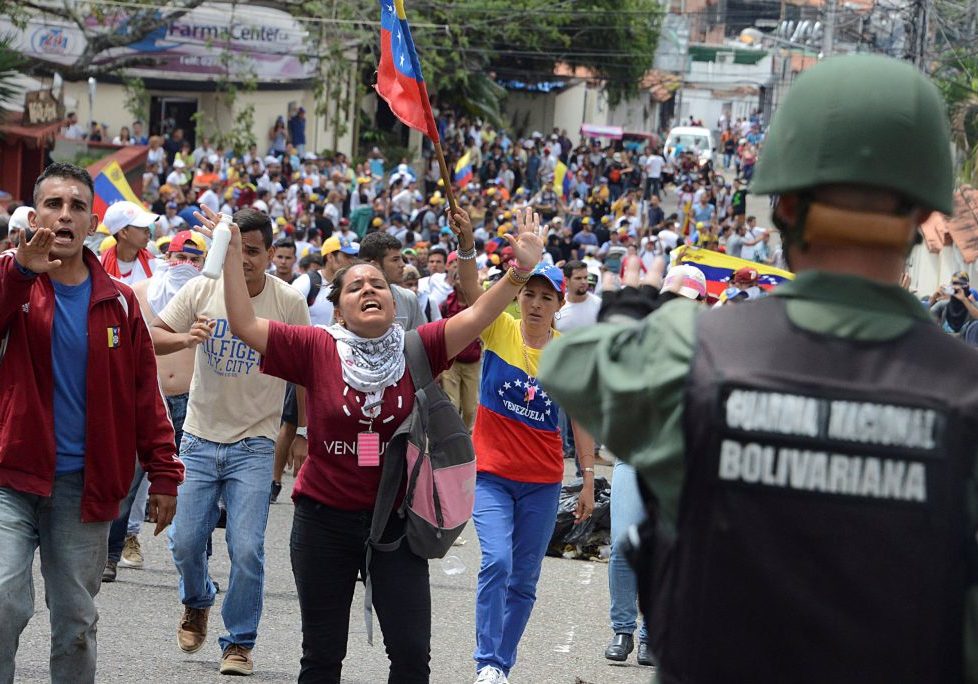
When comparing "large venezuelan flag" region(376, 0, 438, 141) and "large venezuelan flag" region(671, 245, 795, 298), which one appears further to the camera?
"large venezuelan flag" region(671, 245, 795, 298)

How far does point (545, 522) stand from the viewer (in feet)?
22.8

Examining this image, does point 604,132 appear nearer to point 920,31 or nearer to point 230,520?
point 920,31

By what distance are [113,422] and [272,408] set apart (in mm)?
1871

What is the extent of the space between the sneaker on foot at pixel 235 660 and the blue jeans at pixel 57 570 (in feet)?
5.33

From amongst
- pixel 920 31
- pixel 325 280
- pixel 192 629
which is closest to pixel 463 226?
pixel 192 629

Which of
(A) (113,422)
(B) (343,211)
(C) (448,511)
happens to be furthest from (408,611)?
(B) (343,211)

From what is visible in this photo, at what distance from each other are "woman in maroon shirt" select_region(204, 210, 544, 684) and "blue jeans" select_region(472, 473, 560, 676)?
116 centimetres

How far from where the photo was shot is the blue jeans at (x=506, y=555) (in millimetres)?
6586

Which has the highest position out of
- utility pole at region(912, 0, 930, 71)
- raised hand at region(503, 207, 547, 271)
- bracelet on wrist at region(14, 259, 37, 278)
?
utility pole at region(912, 0, 930, 71)

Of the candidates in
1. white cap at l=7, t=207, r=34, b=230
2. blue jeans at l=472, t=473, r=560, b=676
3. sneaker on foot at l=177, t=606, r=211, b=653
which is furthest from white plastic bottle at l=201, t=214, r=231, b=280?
sneaker on foot at l=177, t=606, r=211, b=653

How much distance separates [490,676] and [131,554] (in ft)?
10.3

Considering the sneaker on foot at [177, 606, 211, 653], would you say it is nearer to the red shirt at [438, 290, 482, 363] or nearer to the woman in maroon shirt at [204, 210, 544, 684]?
the woman in maroon shirt at [204, 210, 544, 684]

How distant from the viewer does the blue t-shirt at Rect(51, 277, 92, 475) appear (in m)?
5.05

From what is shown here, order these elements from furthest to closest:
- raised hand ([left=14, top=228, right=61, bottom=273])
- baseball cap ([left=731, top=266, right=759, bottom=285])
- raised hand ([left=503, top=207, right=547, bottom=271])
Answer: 1. baseball cap ([left=731, top=266, right=759, bottom=285])
2. raised hand ([left=503, top=207, right=547, bottom=271])
3. raised hand ([left=14, top=228, right=61, bottom=273])
